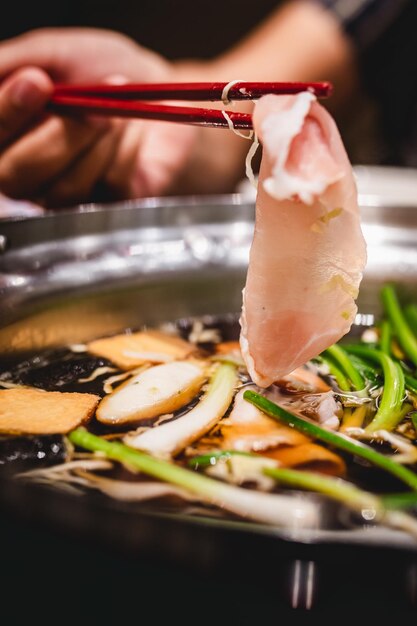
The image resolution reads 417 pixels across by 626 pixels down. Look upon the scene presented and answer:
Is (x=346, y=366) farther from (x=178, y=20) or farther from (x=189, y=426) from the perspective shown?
(x=178, y=20)

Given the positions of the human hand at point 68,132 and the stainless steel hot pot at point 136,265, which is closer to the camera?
the stainless steel hot pot at point 136,265

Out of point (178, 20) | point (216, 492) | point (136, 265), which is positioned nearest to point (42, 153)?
point (136, 265)

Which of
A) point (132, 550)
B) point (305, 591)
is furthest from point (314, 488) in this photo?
point (132, 550)

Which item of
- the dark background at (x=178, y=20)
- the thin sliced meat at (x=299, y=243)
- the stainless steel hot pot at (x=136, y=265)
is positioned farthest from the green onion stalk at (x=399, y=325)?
the dark background at (x=178, y=20)

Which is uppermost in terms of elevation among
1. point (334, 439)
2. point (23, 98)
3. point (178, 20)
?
point (178, 20)

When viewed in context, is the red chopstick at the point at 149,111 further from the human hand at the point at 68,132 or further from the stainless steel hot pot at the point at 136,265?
the stainless steel hot pot at the point at 136,265

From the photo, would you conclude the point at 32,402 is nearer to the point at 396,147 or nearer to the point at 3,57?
the point at 3,57
